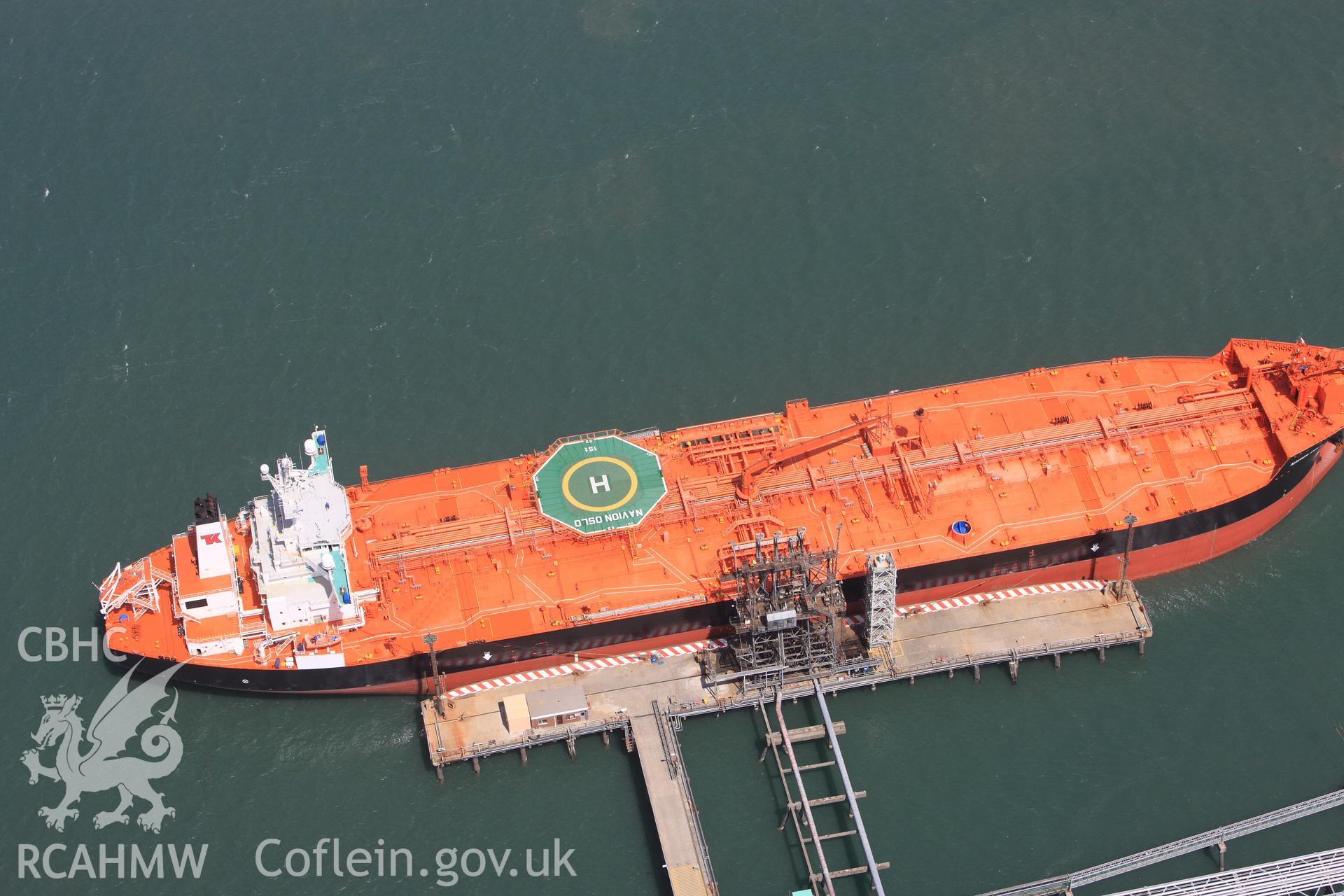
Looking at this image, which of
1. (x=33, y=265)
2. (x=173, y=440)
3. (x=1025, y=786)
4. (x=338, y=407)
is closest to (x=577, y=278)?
(x=338, y=407)

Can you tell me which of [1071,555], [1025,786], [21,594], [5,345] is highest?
[5,345]

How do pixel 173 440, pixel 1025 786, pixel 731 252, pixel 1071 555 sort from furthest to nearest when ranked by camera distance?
pixel 731 252 → pixel 173 440 → pixel 1071 555 → pixel 1025 786

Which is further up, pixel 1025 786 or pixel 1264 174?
pixel 1264 174

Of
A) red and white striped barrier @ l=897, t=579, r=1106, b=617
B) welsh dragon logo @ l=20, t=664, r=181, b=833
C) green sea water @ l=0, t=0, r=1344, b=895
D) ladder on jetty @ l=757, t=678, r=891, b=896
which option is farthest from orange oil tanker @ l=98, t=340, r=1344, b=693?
ladder on jetty @ l=757, t=678, r=891, b=896

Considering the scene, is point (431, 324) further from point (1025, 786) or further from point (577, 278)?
point (1025, 786)

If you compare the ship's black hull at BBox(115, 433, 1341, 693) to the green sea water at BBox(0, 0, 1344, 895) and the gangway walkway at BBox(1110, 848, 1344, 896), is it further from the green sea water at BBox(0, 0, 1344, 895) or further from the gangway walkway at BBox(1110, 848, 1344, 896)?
the gangway walkway at BBox(1110, 848, 1344, 896)

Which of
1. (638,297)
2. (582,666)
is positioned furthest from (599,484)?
(638,297)

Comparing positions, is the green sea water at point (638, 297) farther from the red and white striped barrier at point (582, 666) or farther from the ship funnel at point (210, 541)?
the ship funnel at point (210, 541)
